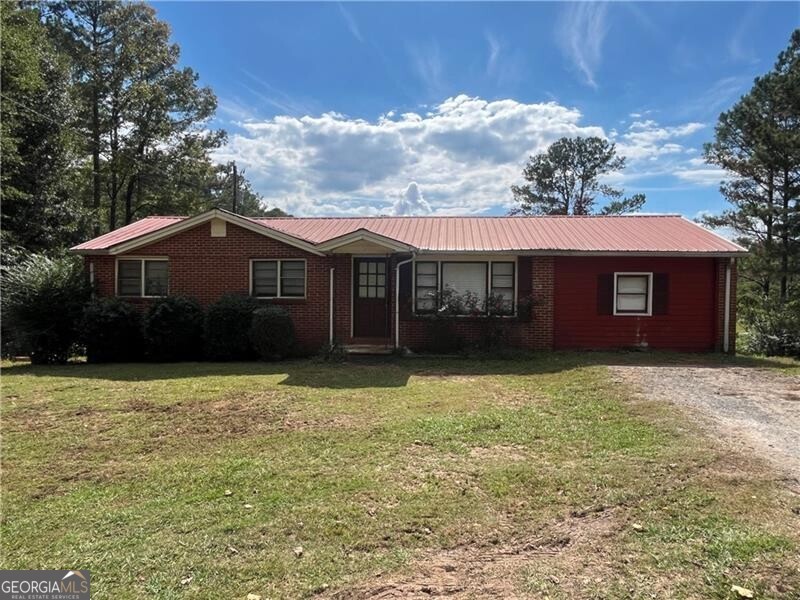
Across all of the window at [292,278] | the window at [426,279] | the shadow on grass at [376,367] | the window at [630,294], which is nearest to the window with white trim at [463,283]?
the window at [426,279]

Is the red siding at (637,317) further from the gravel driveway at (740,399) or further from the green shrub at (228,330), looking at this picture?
the green shrub at (228,330)

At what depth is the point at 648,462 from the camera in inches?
191

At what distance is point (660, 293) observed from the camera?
12977 millimetres

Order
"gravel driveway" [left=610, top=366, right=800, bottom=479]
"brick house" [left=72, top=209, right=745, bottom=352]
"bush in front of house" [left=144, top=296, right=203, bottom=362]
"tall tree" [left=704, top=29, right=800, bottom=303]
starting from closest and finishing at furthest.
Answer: "gravel driveway" [left=610, top=366, right=800, bottom=479] < "bush in front of house" [left=144, top=296, right=203, bottom=362] < "brick house" [left=72, top=209, right=745, bottom=352] < "tall tree" [left=704, top=29, right=800, bottom=303]

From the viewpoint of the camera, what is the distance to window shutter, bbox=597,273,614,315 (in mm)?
13031

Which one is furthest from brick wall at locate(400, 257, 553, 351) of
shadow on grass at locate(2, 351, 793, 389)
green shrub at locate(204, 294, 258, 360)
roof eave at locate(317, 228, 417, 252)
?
green shrub at locate(204, 294, 258, 360)

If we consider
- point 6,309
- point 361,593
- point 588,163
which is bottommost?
point 361,593

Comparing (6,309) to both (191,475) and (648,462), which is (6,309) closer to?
(191,475)

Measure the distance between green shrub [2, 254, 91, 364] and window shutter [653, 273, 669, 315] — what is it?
46.3 ft

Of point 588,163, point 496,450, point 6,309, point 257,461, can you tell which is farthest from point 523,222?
point 588,163

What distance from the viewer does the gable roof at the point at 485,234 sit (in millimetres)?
12664

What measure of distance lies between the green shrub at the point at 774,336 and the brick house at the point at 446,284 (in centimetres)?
143

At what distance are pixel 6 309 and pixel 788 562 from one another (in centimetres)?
1512

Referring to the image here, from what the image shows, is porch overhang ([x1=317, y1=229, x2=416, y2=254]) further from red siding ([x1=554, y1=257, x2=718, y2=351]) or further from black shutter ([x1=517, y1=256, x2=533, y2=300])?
red siding ([x1=554, y1=257, x2=718, y2=351])
